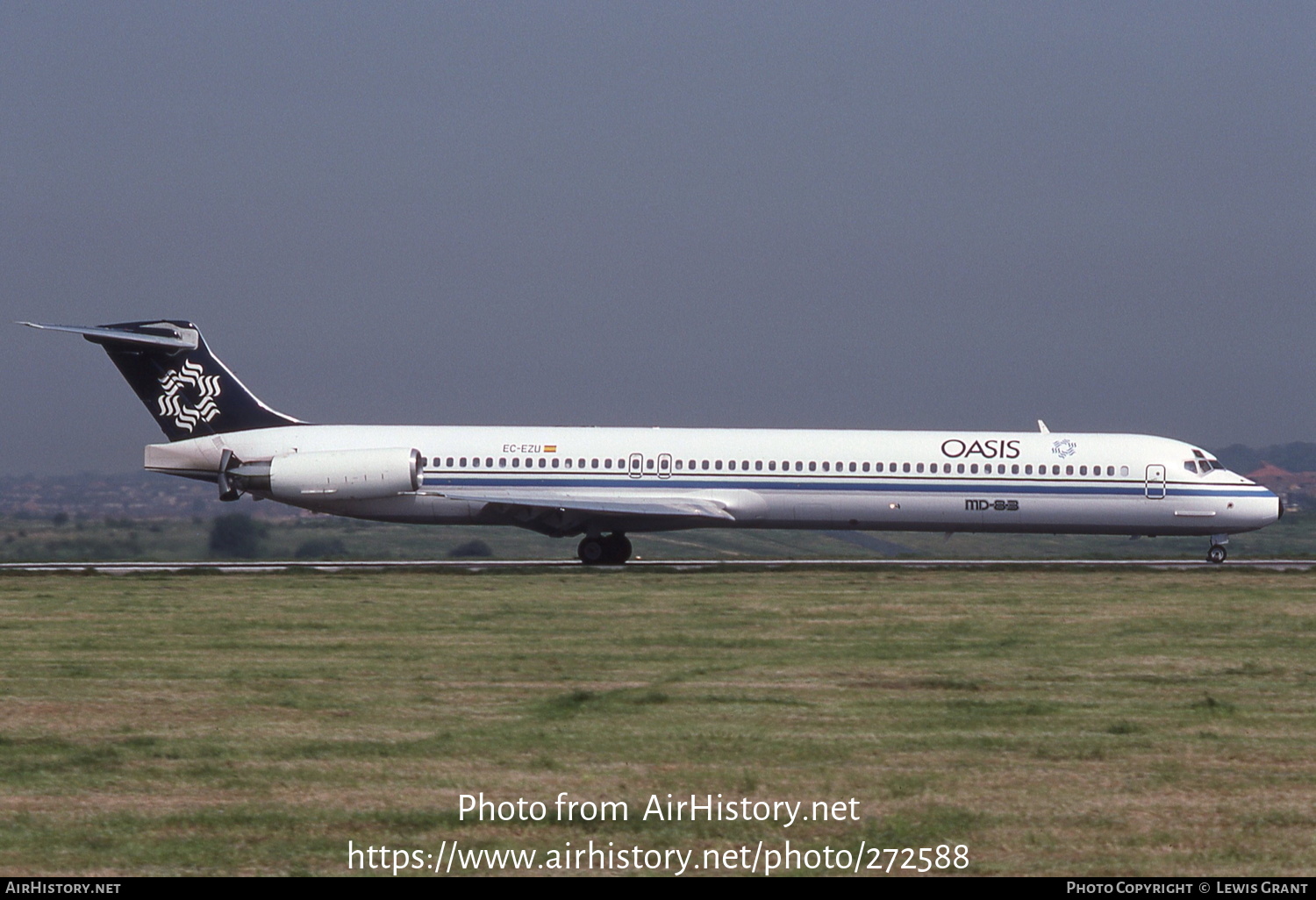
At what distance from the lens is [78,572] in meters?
34.1

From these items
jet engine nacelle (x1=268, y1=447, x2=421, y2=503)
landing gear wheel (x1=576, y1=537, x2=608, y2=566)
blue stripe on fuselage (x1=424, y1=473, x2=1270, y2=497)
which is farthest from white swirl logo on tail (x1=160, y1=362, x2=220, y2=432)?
landing gear wheel (x1=576, y1=537, x2=608, y2=566)

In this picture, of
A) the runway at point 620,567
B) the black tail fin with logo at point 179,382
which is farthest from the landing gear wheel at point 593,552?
the black tail fin with logo at point 179,382

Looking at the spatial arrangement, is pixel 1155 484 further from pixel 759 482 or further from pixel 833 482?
pixel 759 482

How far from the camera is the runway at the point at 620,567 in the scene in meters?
34.8

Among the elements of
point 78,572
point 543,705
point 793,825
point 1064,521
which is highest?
point 1064,521

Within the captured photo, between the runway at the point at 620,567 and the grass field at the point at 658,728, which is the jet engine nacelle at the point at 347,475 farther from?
the grass field at the point at 658,728

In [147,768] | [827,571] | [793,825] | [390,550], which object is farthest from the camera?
[390,550]

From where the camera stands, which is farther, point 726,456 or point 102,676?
point 726,456

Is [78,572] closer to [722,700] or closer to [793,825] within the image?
[722,700]

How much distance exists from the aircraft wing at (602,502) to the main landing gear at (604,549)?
1.29m

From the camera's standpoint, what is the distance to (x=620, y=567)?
3541cm

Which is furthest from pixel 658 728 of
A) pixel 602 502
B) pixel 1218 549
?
pixel 1218 549

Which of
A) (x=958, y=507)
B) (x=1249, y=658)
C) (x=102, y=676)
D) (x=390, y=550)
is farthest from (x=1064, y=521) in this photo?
(x=102, y=676)

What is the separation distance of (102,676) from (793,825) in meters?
9.66
